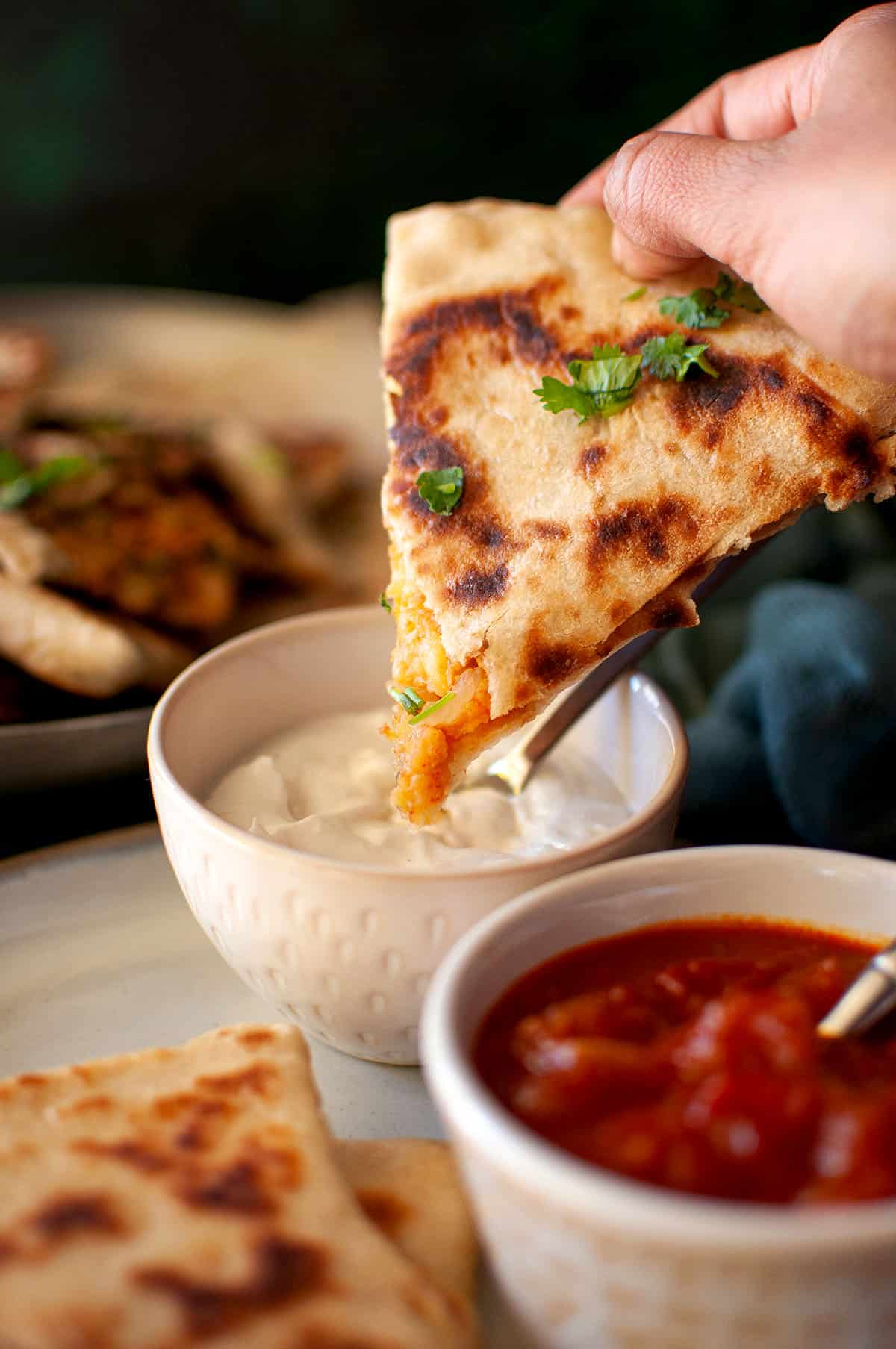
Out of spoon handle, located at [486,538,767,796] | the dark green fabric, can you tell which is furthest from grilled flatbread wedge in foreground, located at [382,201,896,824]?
the dark green fabric

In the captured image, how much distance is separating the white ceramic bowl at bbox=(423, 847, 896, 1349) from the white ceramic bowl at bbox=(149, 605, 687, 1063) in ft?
0.55

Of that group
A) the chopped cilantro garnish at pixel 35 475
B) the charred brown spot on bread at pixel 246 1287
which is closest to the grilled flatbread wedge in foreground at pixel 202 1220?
the charred brown spot on bread at pixel 246 1287

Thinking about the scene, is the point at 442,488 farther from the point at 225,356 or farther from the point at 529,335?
the point at 225,356

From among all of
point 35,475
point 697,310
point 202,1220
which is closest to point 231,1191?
point 202,1220

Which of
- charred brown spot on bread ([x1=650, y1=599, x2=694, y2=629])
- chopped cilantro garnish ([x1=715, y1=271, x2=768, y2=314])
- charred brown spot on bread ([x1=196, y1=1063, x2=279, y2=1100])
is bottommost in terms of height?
charred brown spot on bread ([x1=196, y1=1063, x2=279, y2=1100])

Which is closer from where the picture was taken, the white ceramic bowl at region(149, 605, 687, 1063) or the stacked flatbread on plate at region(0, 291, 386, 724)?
the white ceramic bowl at region(149, 605, 687, 1063)

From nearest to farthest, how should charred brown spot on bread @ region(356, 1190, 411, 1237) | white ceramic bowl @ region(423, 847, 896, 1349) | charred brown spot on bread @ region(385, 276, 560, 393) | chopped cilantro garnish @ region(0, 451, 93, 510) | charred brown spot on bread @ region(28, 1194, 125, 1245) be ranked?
white ceramic bowl @ region(423, 847, 896, 1349), charred brown spot on bread @ region(28, 1194, 125, 1245), charred brown spot on bread @ region(356, 1190, 411, 1237), charred brown spot on bread @ region(385, 276, 560, 393), chopped cilantro garnish @ region(0, 451, 93, 510)

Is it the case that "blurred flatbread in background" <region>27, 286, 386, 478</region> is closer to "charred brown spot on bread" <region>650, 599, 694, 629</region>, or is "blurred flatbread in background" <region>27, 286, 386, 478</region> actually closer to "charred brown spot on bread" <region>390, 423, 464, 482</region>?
"charred brown spot on bread" <region>390, 423, 464, 482</region>

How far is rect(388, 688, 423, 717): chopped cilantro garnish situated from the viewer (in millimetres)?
1864

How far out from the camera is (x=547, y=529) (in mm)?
1785

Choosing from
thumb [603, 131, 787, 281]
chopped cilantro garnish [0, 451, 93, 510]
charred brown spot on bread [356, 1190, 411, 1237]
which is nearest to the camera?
charred brown spot on bread [356, 1190, 411, 1237]

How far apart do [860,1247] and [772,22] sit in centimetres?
461

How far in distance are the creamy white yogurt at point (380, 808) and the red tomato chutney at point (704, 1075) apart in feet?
1.10

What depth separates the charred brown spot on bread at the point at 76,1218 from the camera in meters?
1.32
